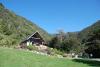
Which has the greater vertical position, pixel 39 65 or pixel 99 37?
pixel 99 37

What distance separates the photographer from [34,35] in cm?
5616

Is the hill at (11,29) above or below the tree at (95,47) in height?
above

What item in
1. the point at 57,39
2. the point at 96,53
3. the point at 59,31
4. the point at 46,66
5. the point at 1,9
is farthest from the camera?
the point at 1,9

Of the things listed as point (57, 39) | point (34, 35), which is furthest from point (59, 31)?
point (34, 35)

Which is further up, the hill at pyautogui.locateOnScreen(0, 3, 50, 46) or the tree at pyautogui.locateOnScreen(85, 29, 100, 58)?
the hill at pyautogui.locateOnScreen(0, 3, 50, 46)

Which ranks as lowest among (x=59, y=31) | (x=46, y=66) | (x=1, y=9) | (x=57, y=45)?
(x=46, y=66)

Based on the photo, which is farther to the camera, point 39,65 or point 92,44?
point 92,44

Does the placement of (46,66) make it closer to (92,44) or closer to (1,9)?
(92,44)

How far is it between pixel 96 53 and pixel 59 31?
19871mm

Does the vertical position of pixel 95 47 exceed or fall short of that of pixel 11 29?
it falls short

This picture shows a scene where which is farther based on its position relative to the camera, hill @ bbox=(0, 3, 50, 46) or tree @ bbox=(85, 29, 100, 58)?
tree @ bbox=(85, 29, 100, 58)

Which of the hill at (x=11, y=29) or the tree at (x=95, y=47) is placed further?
the tree at (x=95, y=47)

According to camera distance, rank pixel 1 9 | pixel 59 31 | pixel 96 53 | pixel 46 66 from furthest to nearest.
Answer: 1. pixel 1 9
2. pixel 59 31
3. pixel 96 53
4. pixel 46 66

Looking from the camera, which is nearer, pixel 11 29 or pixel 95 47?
pixel 11 29
